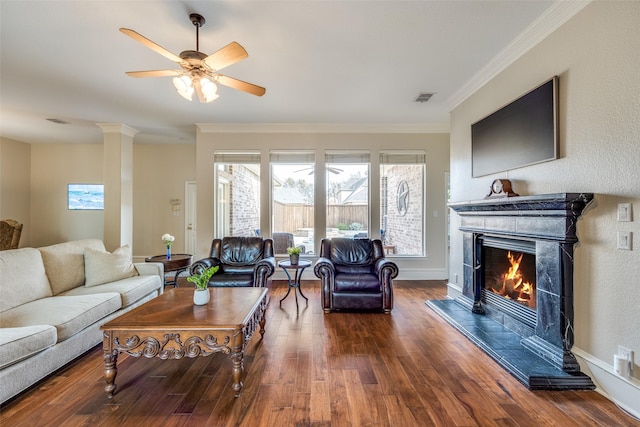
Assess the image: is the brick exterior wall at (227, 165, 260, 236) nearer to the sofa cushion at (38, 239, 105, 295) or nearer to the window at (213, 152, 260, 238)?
the window at (213, 152, 260, 238)

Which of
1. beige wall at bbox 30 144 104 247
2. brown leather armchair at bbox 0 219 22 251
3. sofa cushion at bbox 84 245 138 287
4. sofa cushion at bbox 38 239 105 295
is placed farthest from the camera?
beige wall at bbox 30 144 104 247

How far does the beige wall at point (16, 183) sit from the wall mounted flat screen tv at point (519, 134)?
28.6 ft

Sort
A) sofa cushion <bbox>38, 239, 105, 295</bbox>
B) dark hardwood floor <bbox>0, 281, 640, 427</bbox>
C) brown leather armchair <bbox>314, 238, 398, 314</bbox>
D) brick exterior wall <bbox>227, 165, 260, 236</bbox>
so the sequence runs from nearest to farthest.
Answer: dark hardwood floor <bbox>0, 281, 640, 427</bbox> < sofa cushion <bbox>38, 239, 105, 295</bbox> < brown leather armchair <bbox>314, 238, 398, 314</bbox> < brick exterior wall <bbox>227, 165, 260, 236</bbox>

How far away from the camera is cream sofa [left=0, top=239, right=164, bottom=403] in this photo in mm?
1746

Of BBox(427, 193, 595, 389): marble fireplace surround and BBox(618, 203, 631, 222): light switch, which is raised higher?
BBox(618, 203, 631, 222): light switch

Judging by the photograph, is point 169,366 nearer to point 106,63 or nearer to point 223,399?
point 223,399

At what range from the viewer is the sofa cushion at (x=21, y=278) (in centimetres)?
225

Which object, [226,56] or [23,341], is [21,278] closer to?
[23,341]

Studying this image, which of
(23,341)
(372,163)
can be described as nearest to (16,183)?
(23,341)

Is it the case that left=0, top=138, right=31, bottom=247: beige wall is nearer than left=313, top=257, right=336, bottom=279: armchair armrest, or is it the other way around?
left=313, top=257, right=336, bottom=279: armchair armrest

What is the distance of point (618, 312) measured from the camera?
1761mm

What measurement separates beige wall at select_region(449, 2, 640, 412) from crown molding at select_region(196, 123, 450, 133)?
262cm

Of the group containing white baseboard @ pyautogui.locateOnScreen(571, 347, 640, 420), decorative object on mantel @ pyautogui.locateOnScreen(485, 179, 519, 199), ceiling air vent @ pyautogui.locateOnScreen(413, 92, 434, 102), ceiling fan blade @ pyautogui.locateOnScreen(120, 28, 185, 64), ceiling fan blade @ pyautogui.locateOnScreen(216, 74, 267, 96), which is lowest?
white baseboard @ pyautogui.locateOnScreen(571, 347, 640, 420)

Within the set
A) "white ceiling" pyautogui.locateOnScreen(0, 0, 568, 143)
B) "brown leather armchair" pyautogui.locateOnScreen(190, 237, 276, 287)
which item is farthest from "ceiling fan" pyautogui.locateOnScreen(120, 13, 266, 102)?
"brown leather armchair" pyautogui.locateOnScreen(190, 237, 276, 287)
